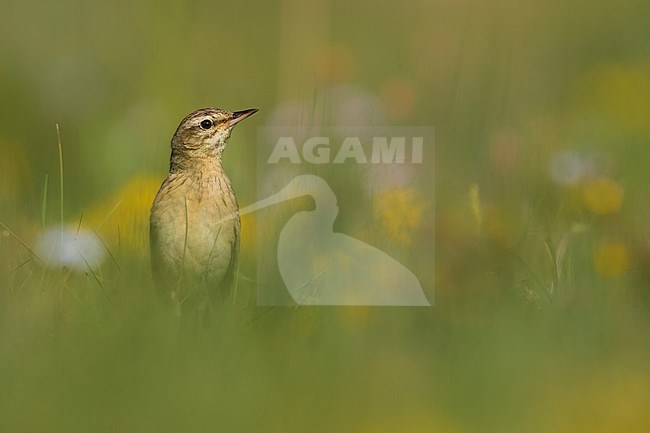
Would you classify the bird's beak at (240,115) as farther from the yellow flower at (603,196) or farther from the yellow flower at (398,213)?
the yellow flower at (603,196)

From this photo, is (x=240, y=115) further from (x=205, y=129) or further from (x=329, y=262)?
(x=329, y=262)

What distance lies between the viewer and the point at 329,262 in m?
2.17

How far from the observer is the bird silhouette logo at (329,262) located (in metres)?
2.13

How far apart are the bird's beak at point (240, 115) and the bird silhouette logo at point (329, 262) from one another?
19 cm

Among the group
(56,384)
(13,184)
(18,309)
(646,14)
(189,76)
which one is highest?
(646,14)

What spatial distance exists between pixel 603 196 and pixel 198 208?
96 cm

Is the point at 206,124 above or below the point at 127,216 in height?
above

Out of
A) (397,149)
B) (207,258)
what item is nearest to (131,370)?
(207,258)

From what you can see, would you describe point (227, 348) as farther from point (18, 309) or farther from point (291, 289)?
point (18, 309)

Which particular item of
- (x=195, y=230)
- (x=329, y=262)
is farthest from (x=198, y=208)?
→ (x=329, y=262)

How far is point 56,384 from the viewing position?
1929 millimetres

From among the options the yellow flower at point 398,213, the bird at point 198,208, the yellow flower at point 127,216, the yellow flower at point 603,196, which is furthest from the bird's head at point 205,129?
the yellow flower at point 603,196

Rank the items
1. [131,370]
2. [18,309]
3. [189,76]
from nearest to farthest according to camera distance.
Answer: [131,370] → [18,309] → [189,76]

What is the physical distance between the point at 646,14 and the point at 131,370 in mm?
1465
